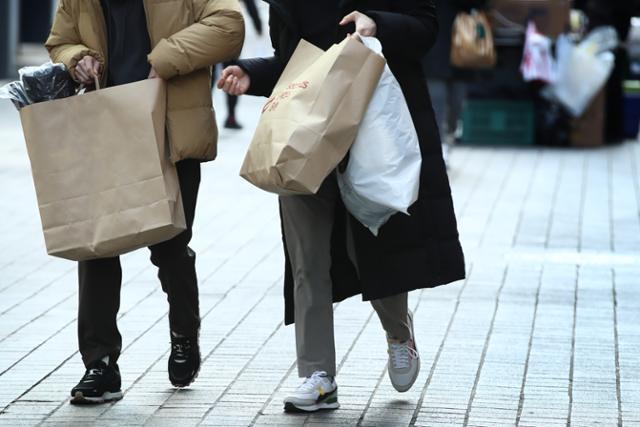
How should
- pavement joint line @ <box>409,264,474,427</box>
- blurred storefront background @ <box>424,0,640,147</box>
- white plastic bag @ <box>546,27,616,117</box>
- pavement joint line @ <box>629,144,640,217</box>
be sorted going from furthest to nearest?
white plastic bag @ <box>546,27,616,117</box> < blurred storefront background @ <box>424,0,640,147</box> < pavement joint line @ <box>629,144,640,217</box> < pavement joint line @ <box>409,264,474,427</box>

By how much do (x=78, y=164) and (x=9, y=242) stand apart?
3999 millimetres

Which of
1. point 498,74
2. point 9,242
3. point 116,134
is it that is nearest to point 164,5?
point 116,134

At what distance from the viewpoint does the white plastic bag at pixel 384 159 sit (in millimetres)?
4543

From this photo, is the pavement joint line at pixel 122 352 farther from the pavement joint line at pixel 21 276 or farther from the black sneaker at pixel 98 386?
the pavement joint line at pixel 21 276

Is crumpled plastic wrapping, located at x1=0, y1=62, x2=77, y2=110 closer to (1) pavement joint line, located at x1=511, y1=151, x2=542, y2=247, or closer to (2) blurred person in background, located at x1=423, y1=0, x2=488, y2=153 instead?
(1) pavement joint line, located at x1=511, y1=151, x2=542, y2=247

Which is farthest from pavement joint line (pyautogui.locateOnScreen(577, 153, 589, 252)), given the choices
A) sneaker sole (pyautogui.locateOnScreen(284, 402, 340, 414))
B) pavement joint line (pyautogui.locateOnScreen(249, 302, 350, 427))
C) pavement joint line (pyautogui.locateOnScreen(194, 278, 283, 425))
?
sneaker sole (pyautogui.locateOnScreen(284, 402, 340, 414))

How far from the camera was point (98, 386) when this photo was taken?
16.6 ft

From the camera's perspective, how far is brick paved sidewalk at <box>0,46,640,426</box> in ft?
16.6

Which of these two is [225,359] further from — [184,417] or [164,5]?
[164,5]

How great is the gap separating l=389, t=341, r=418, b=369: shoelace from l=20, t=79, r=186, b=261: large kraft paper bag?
92 centimetres

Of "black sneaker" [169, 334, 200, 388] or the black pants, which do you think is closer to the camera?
the black pants

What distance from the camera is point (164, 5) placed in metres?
4.97

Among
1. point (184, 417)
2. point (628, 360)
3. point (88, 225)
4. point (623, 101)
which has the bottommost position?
point (623, 101)

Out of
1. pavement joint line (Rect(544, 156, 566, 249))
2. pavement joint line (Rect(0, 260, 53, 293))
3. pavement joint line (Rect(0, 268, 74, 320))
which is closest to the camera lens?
Result: pavement joint line (Rect(0, 268, 74, 320))
